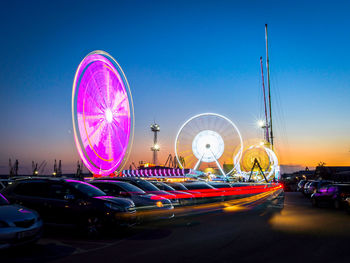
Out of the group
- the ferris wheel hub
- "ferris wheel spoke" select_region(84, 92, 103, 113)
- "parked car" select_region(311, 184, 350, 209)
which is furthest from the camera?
the ferris wheel hub

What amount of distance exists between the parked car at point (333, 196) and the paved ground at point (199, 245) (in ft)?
21.6

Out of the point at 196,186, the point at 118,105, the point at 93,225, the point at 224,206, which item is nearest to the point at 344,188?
the point at 224,206

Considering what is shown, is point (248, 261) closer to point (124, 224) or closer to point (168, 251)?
point (168, 251)

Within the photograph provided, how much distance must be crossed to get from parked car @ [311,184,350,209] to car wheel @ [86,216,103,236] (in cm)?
1247

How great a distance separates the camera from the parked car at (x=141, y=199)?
10234 millimetres

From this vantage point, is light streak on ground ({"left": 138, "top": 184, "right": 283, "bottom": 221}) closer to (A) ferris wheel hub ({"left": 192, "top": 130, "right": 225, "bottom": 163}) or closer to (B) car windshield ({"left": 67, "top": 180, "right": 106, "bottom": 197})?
(B) car windshield ({"left": 67, "top": 180, "right": 106, "bottom": 197})

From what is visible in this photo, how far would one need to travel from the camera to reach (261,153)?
6028 centimetres

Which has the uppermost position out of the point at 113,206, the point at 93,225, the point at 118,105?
the point at 118,105

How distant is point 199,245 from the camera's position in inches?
281

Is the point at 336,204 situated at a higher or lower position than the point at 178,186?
lower

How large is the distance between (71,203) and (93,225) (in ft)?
2.61

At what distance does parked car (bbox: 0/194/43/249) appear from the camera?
597 centimetres

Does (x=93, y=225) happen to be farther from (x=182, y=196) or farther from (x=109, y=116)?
(x=109, y=116)

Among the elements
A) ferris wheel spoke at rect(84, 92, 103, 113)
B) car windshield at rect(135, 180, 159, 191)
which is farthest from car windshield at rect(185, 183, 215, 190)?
ferris wheel spoke at rect(84, 92, 103, 113)
